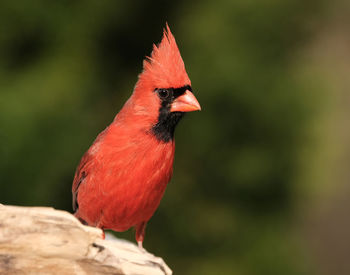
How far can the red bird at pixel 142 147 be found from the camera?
1897 millimetres

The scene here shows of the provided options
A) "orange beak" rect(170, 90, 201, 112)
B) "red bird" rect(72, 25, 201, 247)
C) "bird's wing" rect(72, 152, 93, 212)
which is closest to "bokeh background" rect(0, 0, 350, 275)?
"bird's wing" rect(72, 152, 93, 212)

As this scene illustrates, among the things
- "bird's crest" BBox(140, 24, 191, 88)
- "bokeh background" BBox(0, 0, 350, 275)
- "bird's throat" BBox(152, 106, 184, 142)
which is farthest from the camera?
"bokeh background" BBox(0, 0, 350, 275)

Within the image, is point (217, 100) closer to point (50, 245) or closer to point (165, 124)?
point (165, 124)

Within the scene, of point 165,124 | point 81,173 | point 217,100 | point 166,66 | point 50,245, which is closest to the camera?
point 50,245

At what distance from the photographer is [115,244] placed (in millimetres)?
1679

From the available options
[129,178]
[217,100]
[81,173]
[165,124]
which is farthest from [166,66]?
[217,100]

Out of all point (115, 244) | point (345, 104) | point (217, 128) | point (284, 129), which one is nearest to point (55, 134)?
point (217, 128)

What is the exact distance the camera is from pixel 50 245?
1.57 metres

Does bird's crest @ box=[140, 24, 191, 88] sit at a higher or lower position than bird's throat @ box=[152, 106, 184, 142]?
higher

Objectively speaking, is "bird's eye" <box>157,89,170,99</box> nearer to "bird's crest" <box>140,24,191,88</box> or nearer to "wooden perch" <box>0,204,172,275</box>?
"bird's crest" <box>140,24,191,88</box>

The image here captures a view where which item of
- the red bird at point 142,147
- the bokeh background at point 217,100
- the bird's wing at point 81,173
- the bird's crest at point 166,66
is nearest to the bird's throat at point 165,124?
the red bird at point 142,147

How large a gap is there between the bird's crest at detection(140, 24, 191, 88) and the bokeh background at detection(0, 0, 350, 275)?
1.84 metres

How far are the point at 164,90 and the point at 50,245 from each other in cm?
68

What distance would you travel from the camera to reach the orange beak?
6.22 feet
